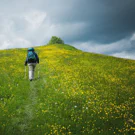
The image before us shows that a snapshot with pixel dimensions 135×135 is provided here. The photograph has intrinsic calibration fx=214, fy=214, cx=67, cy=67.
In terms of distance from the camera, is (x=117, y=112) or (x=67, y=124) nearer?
(x=67, y=124)

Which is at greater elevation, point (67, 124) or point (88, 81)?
point (88, 81)

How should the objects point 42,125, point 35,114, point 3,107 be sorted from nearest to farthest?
point 42,125
point 35,114
point 3,107

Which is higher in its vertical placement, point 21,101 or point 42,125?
point 21,101

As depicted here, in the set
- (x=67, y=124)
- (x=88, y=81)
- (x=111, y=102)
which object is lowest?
(x=67, y=124)

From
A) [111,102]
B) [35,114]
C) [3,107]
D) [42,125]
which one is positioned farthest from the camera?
[111,102]

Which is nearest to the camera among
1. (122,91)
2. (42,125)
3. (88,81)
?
(42,125)

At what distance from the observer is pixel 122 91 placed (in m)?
17.2

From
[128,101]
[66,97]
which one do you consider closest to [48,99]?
[66,97]

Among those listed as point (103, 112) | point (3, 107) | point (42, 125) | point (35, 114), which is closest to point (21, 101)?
point (3, 107)

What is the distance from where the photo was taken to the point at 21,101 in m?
14.7

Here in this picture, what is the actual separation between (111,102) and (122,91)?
328 cm

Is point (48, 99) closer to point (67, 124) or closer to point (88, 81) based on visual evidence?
point (67, 124)

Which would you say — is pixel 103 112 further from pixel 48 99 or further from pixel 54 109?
pixel 48 99

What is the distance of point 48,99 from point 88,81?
6.47 meters
